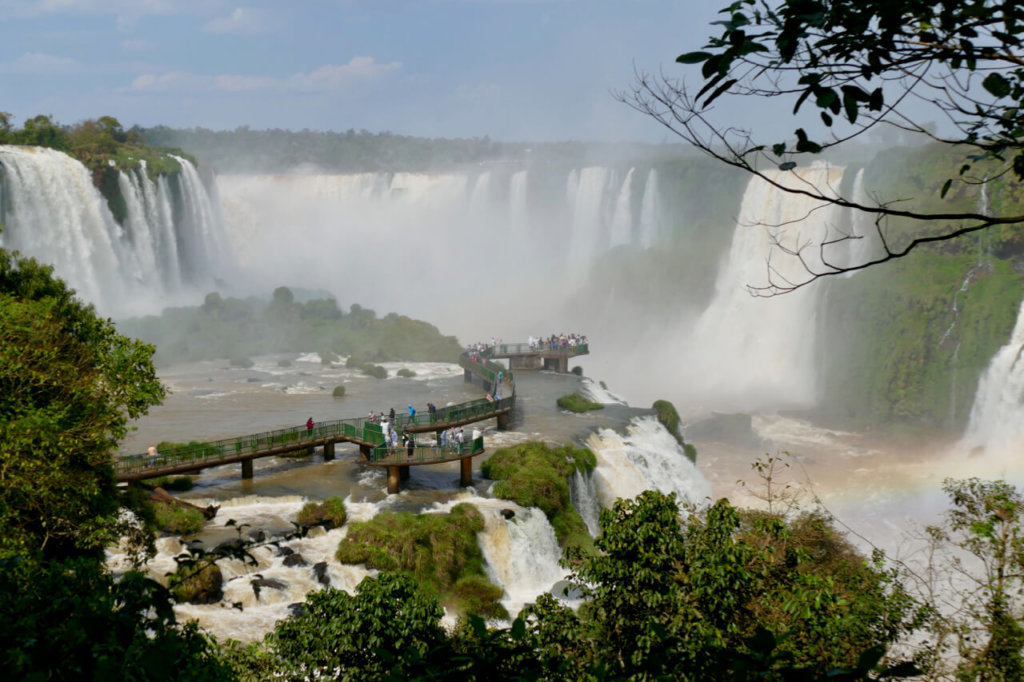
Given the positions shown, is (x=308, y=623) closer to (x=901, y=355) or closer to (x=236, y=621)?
(x=236, y=621)

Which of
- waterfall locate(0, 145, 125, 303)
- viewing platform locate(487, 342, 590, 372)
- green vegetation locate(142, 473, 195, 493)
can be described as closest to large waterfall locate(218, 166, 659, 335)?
waterfall locate(0, 145, 125, 303)

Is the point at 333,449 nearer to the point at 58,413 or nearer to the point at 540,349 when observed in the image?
the point at 58,413

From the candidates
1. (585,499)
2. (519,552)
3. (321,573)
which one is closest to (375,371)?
(585,499)

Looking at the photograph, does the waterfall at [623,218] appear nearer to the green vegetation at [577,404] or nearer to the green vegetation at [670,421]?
the green vegetation at [670,421]

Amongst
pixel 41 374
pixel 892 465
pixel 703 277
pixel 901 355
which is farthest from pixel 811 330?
pixel 41 374

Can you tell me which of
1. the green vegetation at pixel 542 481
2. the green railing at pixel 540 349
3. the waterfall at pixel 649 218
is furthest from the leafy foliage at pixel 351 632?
the waterfall at pixel 649 218

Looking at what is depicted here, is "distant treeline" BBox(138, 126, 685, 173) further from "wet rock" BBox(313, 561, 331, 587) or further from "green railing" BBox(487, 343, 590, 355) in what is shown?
"wet rock" BBox(313, 561, 331, 587)
